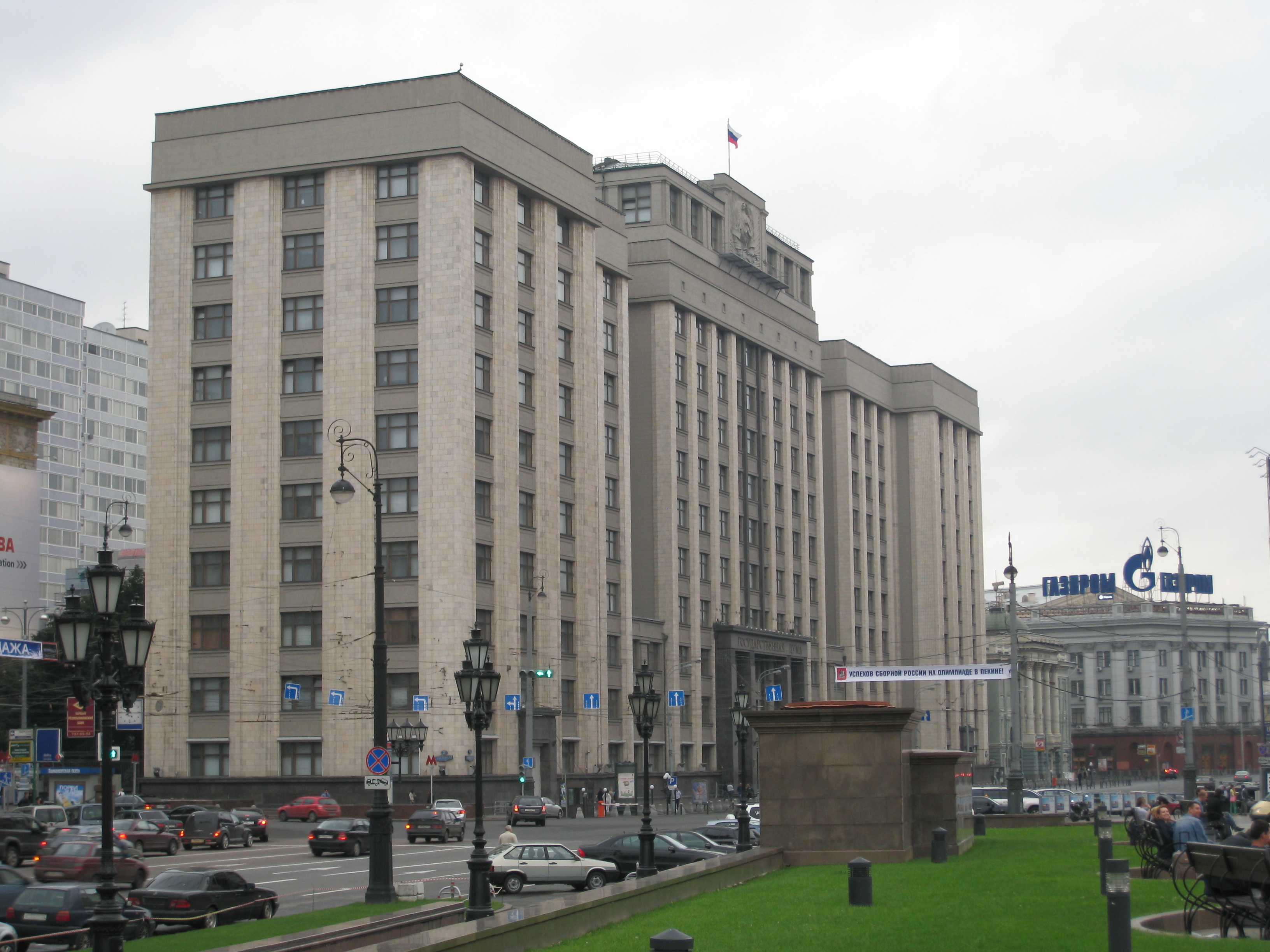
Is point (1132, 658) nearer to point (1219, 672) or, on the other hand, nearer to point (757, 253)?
point (1219, 672)

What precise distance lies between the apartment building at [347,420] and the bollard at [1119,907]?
62385 millimetres

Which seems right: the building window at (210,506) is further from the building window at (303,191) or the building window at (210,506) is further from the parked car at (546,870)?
the parked car at (546,870)

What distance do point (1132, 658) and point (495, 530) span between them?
386ft

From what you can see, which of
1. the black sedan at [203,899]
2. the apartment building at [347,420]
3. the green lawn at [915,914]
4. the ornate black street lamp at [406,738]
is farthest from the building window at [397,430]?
the green lawn at [915,914]

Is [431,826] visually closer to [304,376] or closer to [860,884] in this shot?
[304,376]

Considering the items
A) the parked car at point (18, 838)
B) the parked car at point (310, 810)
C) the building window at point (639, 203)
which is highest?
the building window at point (639, 203)

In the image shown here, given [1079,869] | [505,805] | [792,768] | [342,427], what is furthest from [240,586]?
[1079,869]

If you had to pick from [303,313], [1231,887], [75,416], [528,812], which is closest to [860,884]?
[1231,887]

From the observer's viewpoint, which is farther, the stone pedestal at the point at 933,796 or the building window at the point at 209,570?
the building window at the point at 209,570

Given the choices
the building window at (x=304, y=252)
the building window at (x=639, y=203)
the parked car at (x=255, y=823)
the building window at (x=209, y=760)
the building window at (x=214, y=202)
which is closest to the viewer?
the parked car at (x=255, y=823)

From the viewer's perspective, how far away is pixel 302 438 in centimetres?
7956

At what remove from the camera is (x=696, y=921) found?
21.8m

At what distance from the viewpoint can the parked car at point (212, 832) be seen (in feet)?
186

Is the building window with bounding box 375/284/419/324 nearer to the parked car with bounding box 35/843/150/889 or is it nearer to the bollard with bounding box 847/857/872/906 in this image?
the parked car with bounding box 35/843/150/889
